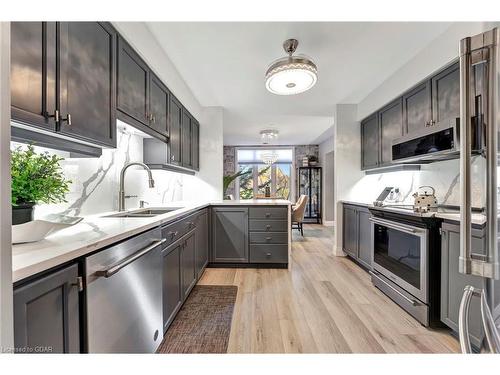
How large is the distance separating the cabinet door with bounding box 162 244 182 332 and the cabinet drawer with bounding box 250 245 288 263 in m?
1.35

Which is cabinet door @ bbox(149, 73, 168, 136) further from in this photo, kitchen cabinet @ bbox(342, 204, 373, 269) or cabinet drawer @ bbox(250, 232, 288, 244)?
kitchen cabinet @ bbox(342, 204, 373, 269)

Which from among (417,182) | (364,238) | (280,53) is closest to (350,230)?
(364,238)

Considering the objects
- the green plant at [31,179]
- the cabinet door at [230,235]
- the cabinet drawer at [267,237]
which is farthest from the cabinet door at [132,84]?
the cabinet drawer at [267,237]

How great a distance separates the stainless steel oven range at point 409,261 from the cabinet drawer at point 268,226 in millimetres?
1104

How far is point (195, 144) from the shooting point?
3.70m

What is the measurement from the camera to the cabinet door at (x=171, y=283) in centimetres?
169

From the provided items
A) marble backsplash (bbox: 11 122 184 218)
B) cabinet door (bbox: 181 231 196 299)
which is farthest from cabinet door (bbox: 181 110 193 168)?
cabinet door (bbox: 181 231 196 299)

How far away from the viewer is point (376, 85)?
3.19 m

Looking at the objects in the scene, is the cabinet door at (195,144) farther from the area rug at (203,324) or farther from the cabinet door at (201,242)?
the area rug at (203,324)

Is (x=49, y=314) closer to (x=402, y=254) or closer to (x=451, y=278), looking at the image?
(x=451, y=278)

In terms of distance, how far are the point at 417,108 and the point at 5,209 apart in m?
3.18

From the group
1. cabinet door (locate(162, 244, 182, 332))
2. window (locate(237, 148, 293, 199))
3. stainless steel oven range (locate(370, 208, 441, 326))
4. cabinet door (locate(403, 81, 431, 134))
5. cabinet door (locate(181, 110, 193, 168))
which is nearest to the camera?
cabinet door (locate(162, 244, 182, 332))

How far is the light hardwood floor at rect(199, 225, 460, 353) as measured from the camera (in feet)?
5.32

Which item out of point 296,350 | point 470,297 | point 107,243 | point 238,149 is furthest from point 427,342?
point 238,149
